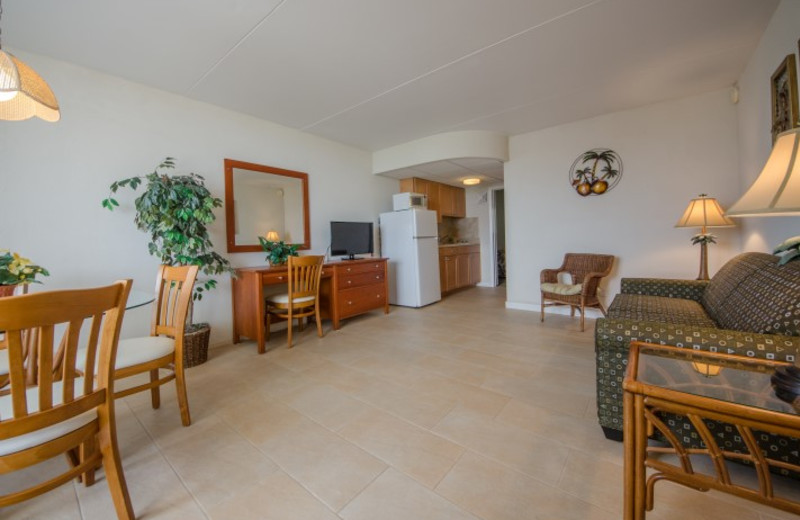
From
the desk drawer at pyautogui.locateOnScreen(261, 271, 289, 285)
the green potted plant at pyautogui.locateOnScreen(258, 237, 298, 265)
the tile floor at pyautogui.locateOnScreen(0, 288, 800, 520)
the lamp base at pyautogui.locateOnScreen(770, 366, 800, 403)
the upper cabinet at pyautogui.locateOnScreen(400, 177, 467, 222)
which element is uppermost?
the upper cabinet at pyautogui.locateOnScreen(400, 177, 467, 222)

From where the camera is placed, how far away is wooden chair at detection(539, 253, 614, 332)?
3304 millimetres

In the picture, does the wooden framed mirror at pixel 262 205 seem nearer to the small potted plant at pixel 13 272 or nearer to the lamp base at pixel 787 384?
the small potted plant at pixel 13 272

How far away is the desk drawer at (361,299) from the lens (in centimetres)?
367

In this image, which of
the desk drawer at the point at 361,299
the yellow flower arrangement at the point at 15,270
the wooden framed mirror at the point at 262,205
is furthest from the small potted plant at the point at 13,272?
the desk drawer at the point at 361,299

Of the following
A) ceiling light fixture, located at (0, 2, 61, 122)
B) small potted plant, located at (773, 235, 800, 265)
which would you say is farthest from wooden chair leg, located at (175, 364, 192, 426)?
small potted plant, located at (773, 235, 800, 265)

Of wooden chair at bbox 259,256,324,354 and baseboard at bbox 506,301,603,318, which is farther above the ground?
wooden chair at bbox 259,256,324,354

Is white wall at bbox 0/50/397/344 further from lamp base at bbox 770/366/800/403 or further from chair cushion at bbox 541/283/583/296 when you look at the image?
lamp base at bbox 770/366/800/403

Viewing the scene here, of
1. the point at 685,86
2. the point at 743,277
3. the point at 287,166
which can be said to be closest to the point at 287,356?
the point at 287,166

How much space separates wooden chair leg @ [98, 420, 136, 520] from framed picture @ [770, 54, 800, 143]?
11.4 feet

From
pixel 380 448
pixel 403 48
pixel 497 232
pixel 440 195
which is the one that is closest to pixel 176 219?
pixel 403 48

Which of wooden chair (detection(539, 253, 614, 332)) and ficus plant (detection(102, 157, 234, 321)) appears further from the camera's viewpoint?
wooden chair (detection(539, 253, 614, 332))

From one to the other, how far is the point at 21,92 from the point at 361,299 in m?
3.12

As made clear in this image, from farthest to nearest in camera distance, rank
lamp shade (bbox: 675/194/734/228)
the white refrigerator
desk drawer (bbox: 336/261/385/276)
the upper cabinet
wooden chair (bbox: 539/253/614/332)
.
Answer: the upper cabinet
the white refrigerator
desk drawer (bbox: 336/261/385/276)
wooden chair (bbox: 539/253/614/332)
lamp shade (bbox: 675/194/734/228)

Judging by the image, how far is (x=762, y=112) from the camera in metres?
2.24
